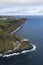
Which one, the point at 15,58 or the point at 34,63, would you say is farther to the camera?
the point at 15,58

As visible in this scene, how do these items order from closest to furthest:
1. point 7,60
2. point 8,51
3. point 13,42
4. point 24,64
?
point 24,64 < point 7,60 < point 8,51 < point 13,42

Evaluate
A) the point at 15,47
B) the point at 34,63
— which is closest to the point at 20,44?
the point at 15,47

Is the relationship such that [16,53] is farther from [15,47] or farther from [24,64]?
[24,64]

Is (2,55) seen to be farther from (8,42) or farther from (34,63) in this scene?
(34,63)

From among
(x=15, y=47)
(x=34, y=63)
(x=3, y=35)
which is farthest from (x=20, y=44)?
(x=34, y=63)

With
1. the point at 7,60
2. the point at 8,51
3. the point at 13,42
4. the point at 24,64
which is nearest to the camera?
the point at 24,64

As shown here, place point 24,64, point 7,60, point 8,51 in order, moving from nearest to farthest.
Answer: point 24,64 → point 7,60 → point 8,51

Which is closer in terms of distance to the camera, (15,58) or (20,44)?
(15,58)

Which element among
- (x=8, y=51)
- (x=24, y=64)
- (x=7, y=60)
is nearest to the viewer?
(x=24, y=64)
